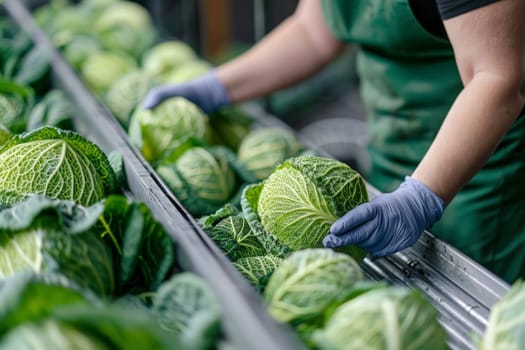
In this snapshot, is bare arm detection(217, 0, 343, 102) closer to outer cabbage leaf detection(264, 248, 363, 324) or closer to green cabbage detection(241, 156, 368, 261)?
green cabbage detection(241, 156, 368, 261)

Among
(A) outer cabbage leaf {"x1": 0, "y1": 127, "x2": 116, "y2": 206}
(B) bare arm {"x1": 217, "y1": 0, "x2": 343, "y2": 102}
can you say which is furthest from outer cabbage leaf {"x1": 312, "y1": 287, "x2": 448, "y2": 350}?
(B) bare arm {"x1": 217, "y1": 0, "x2": 343, "y2": 102}

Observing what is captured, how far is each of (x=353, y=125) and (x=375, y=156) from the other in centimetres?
341

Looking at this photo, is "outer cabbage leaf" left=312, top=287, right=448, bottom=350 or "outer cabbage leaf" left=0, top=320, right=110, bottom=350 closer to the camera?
"outer cabbage leaf" left=0, top=320, right=110, bottom=350

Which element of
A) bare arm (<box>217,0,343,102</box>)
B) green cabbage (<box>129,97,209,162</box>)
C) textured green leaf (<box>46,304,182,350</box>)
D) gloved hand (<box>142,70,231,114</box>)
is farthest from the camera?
bare arm (<box>217,0,343,102</box>)

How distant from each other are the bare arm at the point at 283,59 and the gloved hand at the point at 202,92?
0.05m

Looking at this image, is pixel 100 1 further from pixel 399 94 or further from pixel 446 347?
pixel 446 347

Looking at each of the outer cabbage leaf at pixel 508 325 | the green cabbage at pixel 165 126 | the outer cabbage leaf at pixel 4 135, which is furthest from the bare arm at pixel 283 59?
the outer cabbage leaf at pixel 508 325

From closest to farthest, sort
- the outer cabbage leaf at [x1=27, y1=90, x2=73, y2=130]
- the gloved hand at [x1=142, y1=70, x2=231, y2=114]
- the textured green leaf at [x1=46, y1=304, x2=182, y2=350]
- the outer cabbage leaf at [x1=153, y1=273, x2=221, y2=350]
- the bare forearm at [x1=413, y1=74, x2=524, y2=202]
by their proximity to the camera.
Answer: the textured green leaf at [x1=46, y1=304, x2=182, y2=350] → the outer cabbage leaf at [x1=153, y1=273, x2=221, y2=350] → the bare forearm at [x1=413, y1=74, x2=524, y2=202] → the outer cabbage leaf at [x1=27, y1=90, x2=73, y2=130] → the gloved hand at [x1=142, y1=70, x2=231, y2=114]

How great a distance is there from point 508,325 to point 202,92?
7.50 feet

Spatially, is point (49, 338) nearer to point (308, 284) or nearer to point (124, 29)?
point (308, 284)

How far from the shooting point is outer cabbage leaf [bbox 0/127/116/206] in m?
2.08

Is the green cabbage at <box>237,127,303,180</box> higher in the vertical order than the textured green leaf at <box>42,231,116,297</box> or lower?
lower

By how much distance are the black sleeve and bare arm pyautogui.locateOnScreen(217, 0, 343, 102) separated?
1.33m

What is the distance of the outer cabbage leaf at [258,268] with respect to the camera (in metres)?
1.85
